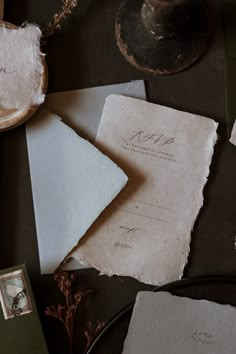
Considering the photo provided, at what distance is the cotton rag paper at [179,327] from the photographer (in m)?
0.77

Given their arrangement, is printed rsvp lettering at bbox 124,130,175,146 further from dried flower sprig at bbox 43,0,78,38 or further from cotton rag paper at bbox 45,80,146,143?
dried flower sprig at bbox 43,0,78,38

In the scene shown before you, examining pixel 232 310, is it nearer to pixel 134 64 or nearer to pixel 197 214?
pixel 197 214

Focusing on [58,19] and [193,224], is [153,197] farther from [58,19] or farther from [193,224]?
[58,19]

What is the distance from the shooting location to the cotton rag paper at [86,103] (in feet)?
2.67

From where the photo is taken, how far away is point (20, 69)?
0.80m

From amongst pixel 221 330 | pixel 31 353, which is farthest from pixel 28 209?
pixel 221 330

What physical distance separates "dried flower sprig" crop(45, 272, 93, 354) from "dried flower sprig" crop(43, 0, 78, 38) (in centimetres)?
30

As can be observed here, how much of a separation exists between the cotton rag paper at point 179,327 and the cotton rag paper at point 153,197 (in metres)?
0.03

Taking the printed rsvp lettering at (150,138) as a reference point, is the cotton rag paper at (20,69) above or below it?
above

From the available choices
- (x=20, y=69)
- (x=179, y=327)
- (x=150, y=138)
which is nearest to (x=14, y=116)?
(x=20, y=69)

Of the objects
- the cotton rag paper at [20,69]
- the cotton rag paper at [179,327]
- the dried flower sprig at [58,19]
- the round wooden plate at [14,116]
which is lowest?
the cotton rag paper at [179,327]

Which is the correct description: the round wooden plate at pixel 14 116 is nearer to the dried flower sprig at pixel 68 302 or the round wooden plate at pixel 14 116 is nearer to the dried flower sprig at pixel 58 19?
the dried flower sprig at pixel 58 19

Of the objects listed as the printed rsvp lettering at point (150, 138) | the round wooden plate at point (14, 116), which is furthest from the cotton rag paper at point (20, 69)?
the printed rsvp lettering at point (150, 138)

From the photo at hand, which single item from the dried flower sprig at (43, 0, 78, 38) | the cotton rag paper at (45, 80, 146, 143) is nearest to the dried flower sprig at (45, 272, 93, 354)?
the cotton rag paper at (45, 80, 146, 143)
